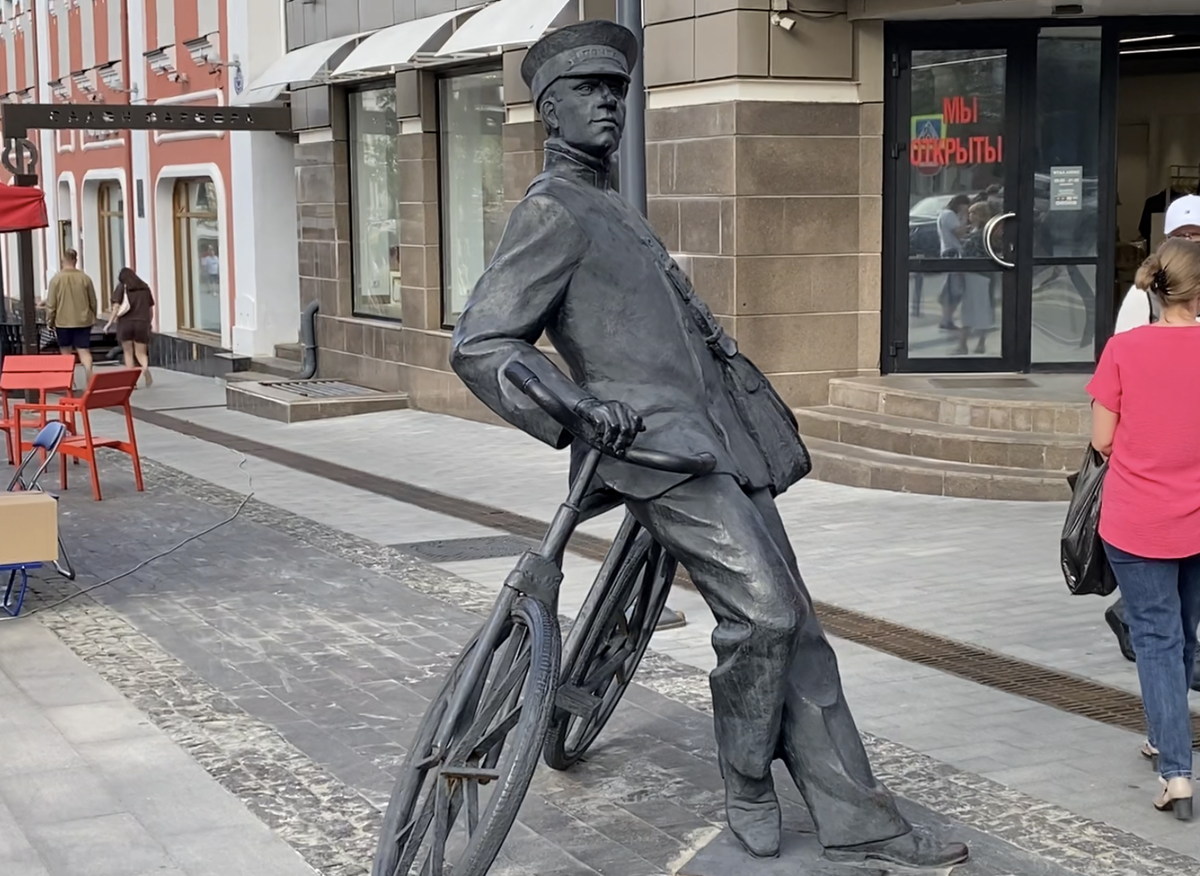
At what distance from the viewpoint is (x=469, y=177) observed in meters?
16.3

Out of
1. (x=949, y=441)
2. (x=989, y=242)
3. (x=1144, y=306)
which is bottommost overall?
(x=949, y=441)

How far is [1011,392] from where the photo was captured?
11305 mm

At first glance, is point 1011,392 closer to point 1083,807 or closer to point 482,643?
point 1083,807

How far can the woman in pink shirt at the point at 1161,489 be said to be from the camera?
4.66 meters

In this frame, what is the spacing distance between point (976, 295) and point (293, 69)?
901 centimetres

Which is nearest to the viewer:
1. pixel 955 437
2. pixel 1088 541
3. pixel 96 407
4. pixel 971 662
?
pixel 1088 541

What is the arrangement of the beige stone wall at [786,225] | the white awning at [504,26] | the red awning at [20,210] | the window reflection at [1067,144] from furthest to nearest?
the white awning at [504,26], the red awning at [20,210], the window reflection at [1067,144], the beige stone wall at [786,225]

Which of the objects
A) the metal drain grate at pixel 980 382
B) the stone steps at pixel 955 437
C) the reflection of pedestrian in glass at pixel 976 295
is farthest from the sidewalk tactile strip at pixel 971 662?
the reflection of pedestrian in glass at pixel 976 295

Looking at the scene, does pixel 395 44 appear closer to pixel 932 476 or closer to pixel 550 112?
pixel 932 476

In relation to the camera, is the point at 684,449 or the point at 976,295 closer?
the point at 684,449

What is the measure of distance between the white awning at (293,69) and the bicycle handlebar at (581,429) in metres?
14.4

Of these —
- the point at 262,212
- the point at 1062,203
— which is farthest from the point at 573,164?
the point at 262,212

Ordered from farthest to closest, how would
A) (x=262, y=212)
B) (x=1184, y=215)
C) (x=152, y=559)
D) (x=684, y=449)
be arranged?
1. (x=262, y=212)
2. (x=152, y=559)
3. (x=1184, y=215)
4. (x=684, y=449)

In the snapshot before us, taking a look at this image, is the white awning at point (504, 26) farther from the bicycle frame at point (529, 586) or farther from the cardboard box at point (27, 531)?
the bicycle frame at point (529, 586)
